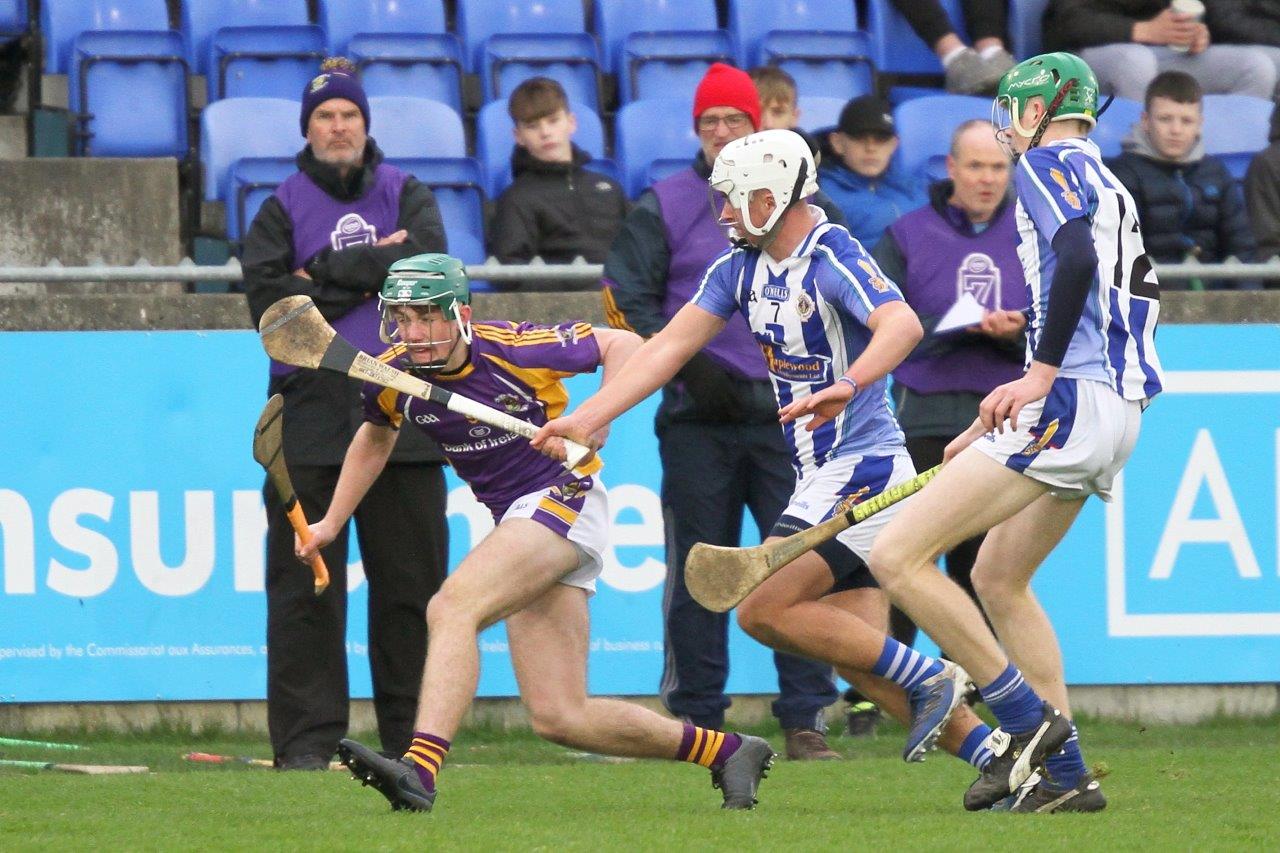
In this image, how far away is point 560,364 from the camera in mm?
6371

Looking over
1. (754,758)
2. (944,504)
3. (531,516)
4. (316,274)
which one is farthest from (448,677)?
(316,274)

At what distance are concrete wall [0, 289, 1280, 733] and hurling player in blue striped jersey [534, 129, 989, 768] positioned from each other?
8.01 ft

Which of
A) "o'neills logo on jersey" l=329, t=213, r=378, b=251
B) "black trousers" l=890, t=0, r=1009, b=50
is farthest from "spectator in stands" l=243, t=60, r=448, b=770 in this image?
"black trousers" l=890, t=0, r=1009, b=50

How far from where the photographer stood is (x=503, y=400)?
6.37 meters

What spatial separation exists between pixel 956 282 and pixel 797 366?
7.11 feet

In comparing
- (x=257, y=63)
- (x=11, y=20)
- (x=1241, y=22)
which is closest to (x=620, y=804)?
(x=257, y=63)

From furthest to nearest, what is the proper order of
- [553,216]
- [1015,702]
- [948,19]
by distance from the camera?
1. [948,19]
2. [553,216]
3. [1015,702]

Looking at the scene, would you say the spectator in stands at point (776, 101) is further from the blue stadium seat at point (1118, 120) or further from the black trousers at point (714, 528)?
the blue stadium seat at point (1118, 120)

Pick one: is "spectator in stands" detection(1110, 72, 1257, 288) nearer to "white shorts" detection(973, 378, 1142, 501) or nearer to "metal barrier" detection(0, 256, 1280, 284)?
"metal barrier" detection(0, 256, 1280, 284)

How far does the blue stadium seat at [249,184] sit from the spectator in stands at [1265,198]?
14.3 feet

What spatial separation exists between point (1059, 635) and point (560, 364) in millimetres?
3270

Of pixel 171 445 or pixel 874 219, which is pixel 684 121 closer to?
pixel 874 219

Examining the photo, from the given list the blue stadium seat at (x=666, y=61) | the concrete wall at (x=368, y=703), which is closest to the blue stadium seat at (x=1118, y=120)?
the blue stadium seat at (x=666, y=61)

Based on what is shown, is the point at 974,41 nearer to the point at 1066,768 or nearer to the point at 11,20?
the point at 11,20
